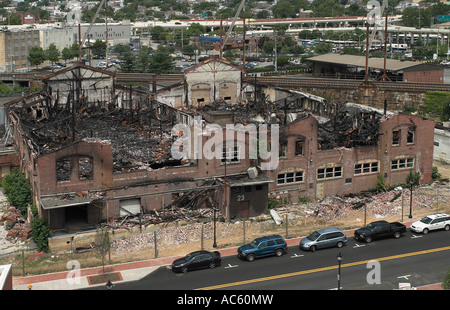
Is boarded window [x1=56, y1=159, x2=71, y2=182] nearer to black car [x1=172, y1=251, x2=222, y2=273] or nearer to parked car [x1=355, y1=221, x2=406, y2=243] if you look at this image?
black car [x1=172, y1=251, x2=222, y2=273]

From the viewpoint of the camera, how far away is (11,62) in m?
132

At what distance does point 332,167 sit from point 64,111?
2473 cm

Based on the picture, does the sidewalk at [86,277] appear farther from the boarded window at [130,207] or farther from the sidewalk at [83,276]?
the boarded window at [130,207]

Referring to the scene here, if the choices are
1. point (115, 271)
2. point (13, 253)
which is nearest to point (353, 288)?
point (115, 271)

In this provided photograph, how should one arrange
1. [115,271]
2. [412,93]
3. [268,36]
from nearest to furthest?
[115,271] < [412,93] < [268,36]

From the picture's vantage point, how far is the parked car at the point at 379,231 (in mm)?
42000

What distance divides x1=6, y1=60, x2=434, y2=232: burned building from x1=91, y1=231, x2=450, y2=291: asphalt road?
6.95 m

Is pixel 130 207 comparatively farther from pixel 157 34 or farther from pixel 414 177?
pixel 157 34

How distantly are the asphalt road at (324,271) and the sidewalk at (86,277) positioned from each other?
695mm

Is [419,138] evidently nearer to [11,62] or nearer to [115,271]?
[115,271]

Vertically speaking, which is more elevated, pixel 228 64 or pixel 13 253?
pixel 228 64

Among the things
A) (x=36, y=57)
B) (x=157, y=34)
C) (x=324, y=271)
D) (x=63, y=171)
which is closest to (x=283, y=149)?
(x=324, y=271)

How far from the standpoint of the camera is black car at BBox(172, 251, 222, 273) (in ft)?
123

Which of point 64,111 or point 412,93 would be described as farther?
point 412,93
